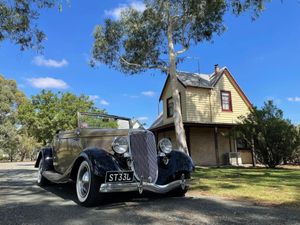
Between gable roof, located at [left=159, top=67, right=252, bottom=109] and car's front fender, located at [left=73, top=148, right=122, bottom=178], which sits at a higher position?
gable roof, located at [left=159, top=67, right=252, bottom=109]

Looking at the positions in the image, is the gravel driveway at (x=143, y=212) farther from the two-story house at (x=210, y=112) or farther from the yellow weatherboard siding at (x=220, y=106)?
the yellow weatherboard siding at (x=220, y=106)

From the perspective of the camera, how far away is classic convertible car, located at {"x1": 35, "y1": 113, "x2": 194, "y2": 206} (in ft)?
16.0

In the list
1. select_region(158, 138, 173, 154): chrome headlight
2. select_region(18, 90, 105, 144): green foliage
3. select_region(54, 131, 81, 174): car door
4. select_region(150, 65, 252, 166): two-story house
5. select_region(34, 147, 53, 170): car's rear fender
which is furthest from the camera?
select_region(18, 90, 105, 144): green foliage

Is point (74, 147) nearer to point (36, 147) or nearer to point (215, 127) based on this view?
point (215, 127)

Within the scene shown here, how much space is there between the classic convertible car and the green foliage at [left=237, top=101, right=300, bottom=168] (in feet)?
33.0

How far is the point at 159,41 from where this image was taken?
15891 millimetres

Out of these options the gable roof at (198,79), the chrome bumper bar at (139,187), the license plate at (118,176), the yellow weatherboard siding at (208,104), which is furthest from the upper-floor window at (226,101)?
the license plate at (118,176)

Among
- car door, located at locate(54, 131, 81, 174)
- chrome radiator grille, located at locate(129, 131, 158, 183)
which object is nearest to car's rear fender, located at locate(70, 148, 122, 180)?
chrome radiator grille, located at locate(129, 131, 158, 183)

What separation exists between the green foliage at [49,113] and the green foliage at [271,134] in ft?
50.9

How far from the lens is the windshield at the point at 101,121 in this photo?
725 cm

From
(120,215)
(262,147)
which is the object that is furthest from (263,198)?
(262,147)

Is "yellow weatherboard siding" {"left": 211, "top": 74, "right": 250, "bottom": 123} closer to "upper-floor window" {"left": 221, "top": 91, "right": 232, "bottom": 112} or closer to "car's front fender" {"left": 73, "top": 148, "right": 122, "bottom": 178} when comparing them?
"upper-floor window" {"left": 221, "top": 91, "right": 232, "bottom": 112}

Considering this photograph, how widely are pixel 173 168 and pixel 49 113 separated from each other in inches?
892

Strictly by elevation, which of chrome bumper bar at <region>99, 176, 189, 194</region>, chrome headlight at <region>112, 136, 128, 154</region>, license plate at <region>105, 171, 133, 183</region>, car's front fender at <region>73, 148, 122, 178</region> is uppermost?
chrome headlight at <region>112, 136, 128, 154</region>
